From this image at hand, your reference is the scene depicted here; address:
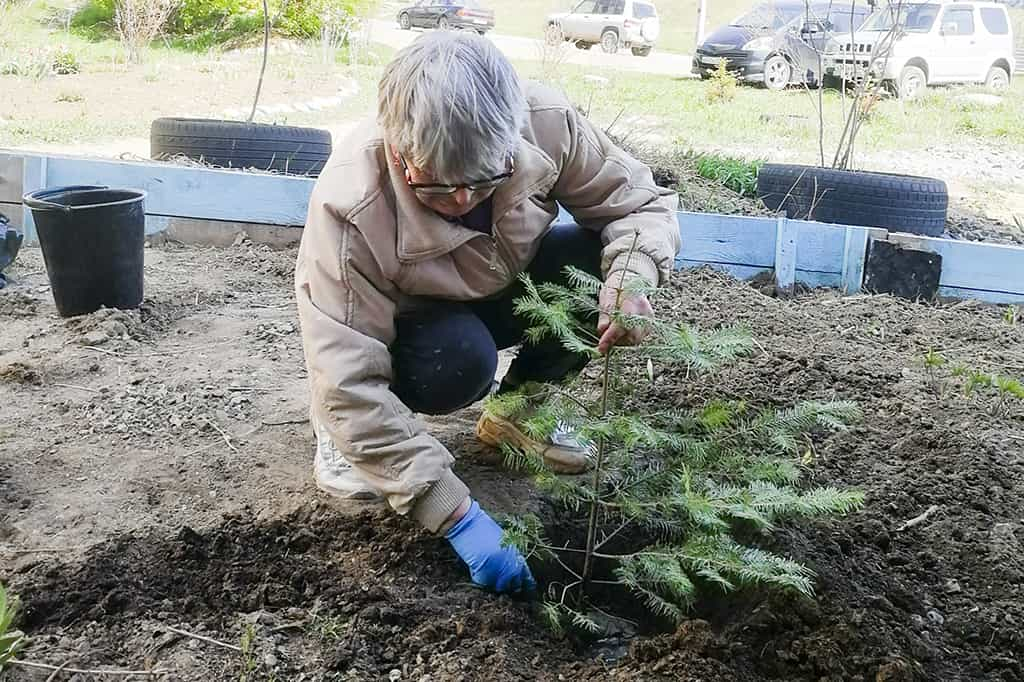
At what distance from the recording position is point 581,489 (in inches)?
80.8

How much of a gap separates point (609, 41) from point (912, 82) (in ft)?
25.2

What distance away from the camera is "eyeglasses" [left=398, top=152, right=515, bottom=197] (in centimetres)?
186

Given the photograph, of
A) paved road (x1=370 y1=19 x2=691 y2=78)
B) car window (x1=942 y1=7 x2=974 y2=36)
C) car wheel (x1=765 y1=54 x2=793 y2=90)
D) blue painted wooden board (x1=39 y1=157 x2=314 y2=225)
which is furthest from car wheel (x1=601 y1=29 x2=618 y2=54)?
blue painted wooden board (x1=39 y1=157 x2=314 y2=225)

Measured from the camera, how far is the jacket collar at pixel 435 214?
204 centimetres

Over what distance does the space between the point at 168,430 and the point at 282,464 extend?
435mm

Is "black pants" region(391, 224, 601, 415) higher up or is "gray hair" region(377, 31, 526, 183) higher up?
"gray hair" region(377, 31, 526, 183)

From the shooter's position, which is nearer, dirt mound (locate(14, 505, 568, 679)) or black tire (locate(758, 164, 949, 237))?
dirt mound (locate(14, 505, 568, 679))

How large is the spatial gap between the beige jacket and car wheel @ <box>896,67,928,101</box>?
468 inches

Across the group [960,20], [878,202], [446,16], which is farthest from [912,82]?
[878,202]

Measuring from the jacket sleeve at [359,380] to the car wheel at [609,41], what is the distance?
18.2m

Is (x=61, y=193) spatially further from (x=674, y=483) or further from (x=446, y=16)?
(x=446, y=16)

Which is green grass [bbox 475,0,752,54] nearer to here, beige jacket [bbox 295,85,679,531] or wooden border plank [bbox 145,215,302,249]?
wooden border plank [bbox 145,215,302,249]

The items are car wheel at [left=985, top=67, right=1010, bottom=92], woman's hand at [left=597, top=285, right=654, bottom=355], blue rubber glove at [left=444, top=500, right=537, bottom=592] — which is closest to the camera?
woman's hand at [left=597, top=285, right=654, bottom=355]

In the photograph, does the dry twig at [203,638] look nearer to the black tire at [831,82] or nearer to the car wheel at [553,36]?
the car wheel at [553,36]
